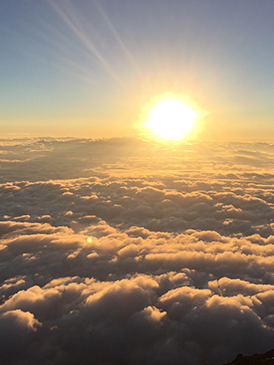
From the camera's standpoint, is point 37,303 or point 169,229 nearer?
point 37,303

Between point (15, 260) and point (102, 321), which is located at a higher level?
point (102, 321)

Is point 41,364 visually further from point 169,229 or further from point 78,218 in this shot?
point 78,218

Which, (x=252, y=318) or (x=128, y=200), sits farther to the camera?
(x=128, y=200)

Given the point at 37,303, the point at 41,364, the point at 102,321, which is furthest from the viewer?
the point at 37,303

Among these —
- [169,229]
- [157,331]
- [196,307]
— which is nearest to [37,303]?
[157,331]

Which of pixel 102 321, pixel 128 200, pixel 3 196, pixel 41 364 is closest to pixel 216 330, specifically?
pixel 102 321

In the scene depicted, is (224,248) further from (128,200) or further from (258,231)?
(128,200)

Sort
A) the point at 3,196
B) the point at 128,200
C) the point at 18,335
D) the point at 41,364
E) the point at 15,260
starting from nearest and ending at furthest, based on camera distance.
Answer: the point at 41,364 → the point at 18,335 → the point at 15,260 → the point at 128,200 → the point at 3,196

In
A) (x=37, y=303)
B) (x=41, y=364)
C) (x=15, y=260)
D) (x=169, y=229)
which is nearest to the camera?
(x=41, y=364)

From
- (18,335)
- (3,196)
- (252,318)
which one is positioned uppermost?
(252,318)
